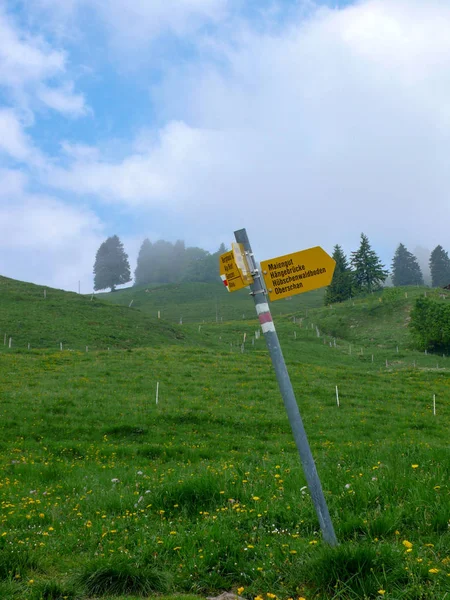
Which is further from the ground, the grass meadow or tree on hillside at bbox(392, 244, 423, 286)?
tree on hillside at bbox(392, 244, 423, 286)

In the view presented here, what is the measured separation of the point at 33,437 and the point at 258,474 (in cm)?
1223

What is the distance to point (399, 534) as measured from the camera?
556cm

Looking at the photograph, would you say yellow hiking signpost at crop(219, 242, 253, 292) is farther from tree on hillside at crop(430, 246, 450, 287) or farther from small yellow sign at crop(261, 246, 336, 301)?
tree on hillside at crop(430, 246, 450, 287)

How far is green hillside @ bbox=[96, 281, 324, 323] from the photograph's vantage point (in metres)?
99.6

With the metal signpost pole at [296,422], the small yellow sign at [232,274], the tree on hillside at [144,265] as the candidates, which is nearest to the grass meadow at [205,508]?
the metal signpost pole at [296,422]

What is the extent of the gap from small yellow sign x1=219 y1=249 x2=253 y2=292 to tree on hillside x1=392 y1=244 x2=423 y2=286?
14662 centimetres

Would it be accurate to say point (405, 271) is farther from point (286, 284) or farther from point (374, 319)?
point (286, 284)

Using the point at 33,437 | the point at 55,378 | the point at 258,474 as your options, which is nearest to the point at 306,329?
the point at 55,378

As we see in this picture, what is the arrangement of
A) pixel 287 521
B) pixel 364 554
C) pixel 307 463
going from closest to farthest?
1. pixel 364 554
2. pixel 307 463
3. pixel 287 521

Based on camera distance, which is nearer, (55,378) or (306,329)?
(55,378)

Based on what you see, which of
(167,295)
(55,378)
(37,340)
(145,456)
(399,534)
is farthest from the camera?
→ (167,295)

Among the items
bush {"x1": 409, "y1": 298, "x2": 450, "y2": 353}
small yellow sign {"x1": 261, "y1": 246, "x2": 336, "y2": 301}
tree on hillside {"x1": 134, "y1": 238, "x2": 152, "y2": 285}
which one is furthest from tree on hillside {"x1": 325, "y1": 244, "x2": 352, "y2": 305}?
small yellow sign {"x1": 261, "y1": 246, "x2": 336, "y2": 301}

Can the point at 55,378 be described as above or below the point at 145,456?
above

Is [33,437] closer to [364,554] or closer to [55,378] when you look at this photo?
[55,378]
